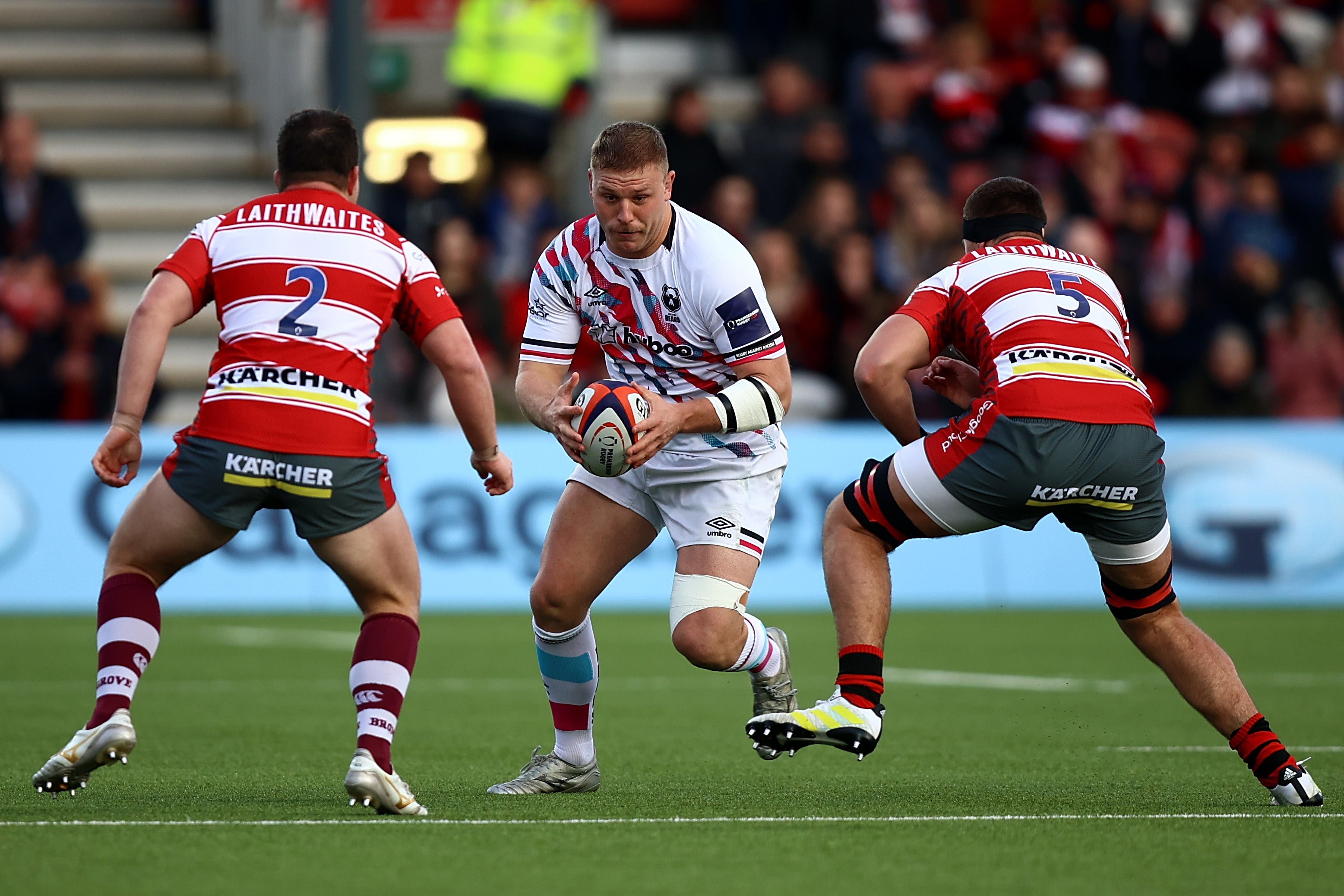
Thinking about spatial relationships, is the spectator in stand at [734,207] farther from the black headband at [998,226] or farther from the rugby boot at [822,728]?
the rugby boot at [822,728]

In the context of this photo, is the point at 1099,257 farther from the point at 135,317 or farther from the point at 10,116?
the point at 135,317

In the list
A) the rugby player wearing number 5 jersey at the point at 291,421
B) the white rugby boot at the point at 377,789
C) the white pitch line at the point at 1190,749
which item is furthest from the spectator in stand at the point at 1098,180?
the white rugby boot at the point at 377,789

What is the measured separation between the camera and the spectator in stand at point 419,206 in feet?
55.0

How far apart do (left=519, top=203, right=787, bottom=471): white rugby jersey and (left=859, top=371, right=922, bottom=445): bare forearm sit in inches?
13.6

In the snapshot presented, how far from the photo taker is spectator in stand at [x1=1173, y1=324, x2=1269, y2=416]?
16266 millimetres

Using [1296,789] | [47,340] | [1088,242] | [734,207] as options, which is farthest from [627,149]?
[1088,242]

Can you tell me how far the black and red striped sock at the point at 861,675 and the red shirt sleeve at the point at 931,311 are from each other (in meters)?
0.99

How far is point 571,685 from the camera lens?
6699 mm

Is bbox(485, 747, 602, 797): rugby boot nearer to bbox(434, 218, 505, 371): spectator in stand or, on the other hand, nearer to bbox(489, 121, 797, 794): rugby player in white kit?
bbox(489, 121, 797, 794): rugby player in white kit

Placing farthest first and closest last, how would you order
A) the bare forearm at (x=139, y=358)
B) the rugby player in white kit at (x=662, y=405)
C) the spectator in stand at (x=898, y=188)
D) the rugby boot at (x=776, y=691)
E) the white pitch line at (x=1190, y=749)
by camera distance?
1. the spectator in stand at (x=898, y=188)
2. the white pitch line at (x=1190, y=749)
3. the rugby boot at (x=776, y=691)
4. the rugby player in white kit at (x=662, y=405)
5. the bare forearm at (x=139, y=358)

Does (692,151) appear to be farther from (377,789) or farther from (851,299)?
(377,789)

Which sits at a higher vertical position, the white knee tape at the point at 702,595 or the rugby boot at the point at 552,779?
the white knee tape at the point at 702,595

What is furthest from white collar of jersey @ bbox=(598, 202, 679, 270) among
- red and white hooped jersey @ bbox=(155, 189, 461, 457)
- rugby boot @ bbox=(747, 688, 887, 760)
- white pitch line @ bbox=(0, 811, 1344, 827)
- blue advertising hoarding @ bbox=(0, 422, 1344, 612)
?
blue advertising hoarding @ bbox=(0, 422, 1344, 612)

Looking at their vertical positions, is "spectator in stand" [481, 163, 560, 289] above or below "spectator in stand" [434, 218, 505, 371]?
above
